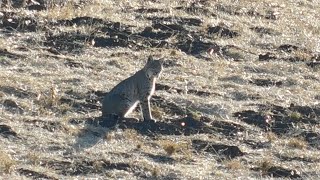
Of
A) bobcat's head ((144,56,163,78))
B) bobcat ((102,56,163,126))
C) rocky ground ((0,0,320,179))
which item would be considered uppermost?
bobcat's head ((144,56,163,78))

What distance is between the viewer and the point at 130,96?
11.4m

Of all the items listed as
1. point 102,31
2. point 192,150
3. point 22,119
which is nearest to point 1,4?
point 102,31

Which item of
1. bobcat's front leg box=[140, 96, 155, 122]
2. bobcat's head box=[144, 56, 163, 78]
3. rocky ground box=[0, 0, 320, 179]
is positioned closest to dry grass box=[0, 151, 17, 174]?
rocky ground box=[0, 0, 320, 179]

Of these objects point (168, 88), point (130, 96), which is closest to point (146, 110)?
point (130, 96)

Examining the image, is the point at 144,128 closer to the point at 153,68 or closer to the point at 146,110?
the point at 146,110

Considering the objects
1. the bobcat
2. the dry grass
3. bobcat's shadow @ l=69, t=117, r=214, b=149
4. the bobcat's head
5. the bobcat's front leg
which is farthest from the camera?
the bobcat's head

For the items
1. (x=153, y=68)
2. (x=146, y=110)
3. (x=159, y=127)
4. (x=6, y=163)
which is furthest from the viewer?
(x=153, y=68)

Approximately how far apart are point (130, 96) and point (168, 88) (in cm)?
135

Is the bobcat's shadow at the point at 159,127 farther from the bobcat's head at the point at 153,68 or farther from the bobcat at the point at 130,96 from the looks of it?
the bobcat's head at the point at 153,68

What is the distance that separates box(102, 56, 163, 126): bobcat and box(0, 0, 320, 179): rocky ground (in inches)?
6.5

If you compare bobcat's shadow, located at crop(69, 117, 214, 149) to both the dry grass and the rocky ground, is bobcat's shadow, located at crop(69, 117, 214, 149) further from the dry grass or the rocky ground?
the dry grass

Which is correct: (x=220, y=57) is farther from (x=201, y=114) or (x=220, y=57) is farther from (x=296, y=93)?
(x=201, y=114)

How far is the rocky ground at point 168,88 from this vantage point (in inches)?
400

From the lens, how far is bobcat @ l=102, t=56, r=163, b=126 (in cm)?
1116
